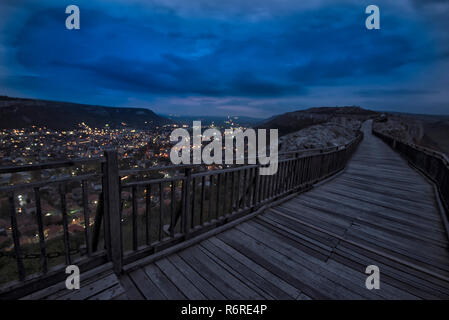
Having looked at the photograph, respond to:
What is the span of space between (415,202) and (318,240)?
4294mm

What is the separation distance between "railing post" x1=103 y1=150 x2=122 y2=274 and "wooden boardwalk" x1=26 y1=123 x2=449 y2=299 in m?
0.27

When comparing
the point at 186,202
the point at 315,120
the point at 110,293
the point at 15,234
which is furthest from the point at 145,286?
the point at 315,120

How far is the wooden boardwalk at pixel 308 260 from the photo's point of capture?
7.80 ft

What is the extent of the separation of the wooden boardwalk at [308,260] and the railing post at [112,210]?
0.27 metres

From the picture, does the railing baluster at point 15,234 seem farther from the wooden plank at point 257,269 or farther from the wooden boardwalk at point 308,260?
the wooden plank at point 257,269

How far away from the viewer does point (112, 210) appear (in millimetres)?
2402

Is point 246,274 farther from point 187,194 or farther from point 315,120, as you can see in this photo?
point 315,120

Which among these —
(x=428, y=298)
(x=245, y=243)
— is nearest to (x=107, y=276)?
(x=245, y=243)

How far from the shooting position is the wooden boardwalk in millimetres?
2377

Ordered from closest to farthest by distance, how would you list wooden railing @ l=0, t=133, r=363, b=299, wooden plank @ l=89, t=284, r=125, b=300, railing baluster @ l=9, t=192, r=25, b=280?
railing baluster @ l=9, t=192, r=25, b=280 < wooden railing @ l=0, t=133, r=363, b=299 < wooden plank @ l=89, t=284, r=125, b=300

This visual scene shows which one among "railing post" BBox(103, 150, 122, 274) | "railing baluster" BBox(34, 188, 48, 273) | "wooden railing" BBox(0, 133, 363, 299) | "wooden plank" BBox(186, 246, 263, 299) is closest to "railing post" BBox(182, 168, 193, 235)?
"wooden railing" BBox(0, 133, 363, 299)

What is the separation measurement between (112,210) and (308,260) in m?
2.94

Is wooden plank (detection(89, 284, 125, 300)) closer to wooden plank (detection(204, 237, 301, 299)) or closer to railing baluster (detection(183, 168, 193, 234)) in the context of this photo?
railing baluster (detection(183, 168, 193, 234))

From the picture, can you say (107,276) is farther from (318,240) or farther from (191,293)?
(318,240)
